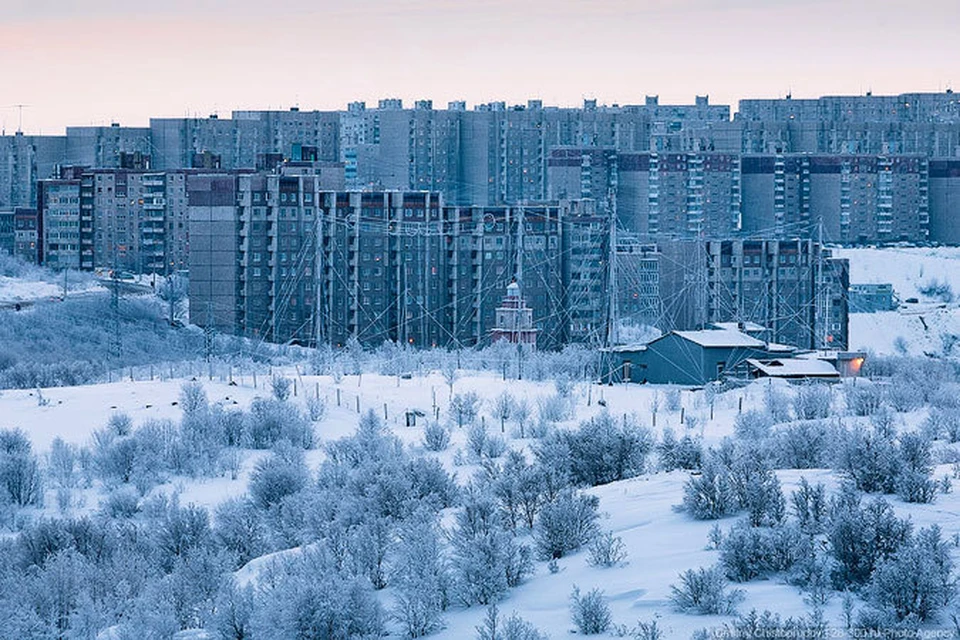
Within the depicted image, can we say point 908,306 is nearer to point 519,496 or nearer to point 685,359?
point 685,359

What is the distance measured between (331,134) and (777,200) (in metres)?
26.2

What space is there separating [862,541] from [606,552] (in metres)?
1.80

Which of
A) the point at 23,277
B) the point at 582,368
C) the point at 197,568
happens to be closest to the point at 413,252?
the point at 23,277

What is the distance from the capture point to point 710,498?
40.1 feet

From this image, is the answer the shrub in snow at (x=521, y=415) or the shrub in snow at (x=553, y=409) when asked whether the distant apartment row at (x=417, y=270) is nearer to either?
the shrub in snow at (x=521, y=415)

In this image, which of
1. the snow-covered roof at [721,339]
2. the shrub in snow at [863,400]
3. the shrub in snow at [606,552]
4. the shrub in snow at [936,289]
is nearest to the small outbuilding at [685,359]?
the snow-covered roof at [721,339]

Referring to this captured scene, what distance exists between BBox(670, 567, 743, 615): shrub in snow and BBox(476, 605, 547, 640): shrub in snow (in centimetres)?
82

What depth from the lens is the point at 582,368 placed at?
118ft

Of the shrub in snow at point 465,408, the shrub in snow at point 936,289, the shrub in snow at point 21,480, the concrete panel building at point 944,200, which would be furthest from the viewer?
the concrete panel building at point 944,200

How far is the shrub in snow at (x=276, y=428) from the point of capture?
23.7 meters

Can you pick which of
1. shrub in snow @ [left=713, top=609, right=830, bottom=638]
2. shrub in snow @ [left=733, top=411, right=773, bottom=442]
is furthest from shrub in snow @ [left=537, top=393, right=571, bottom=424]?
shrub in snow @ [left=713, top=609, right=830, bottom=638]

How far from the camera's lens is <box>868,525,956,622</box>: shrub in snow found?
9477 millimetres

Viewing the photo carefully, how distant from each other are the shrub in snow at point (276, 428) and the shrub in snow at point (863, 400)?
757 cm

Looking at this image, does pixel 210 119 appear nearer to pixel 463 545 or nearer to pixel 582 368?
pixel 582 368
